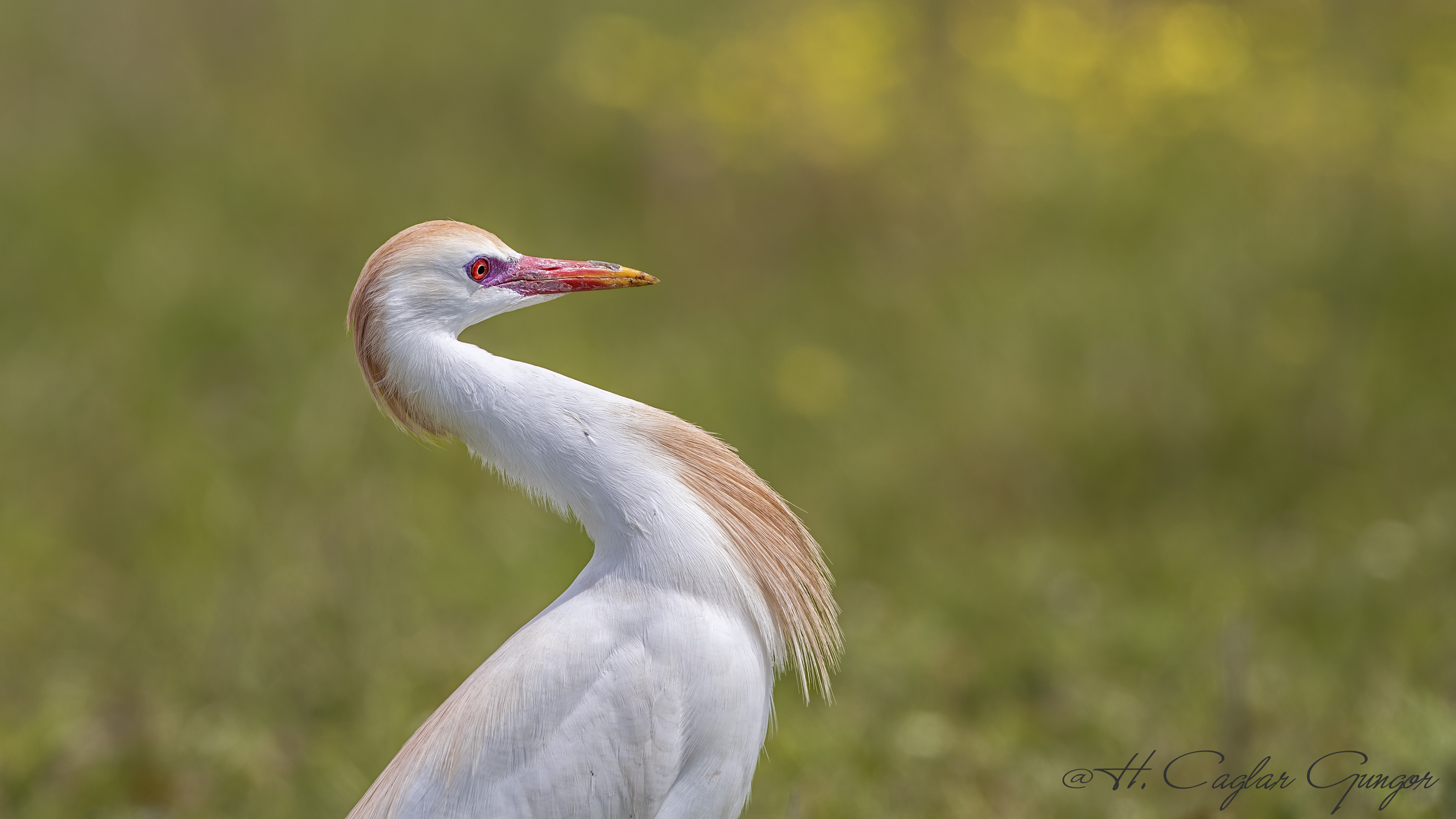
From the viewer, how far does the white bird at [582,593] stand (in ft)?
6.44

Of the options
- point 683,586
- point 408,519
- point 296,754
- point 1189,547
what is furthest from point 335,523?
point 1189,547

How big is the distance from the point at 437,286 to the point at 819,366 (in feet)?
11.7

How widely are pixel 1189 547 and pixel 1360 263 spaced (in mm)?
1721

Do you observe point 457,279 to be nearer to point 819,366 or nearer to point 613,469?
point 613,469

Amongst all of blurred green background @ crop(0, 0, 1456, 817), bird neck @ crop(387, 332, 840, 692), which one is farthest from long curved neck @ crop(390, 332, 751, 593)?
blurred green background @ crop(0, 0, 1456, 817)

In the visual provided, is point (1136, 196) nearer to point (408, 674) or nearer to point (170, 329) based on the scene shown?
point (408, 674)

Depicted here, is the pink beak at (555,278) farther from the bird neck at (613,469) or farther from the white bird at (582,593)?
the bird neck at (613,469)

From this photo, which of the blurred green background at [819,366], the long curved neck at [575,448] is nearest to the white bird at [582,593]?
the long curved neck at [575,448]

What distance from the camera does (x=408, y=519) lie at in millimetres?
4668

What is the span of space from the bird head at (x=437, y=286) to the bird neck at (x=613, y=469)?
30 mm

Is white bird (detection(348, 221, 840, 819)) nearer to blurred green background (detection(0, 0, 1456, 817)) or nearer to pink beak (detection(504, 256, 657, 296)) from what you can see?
pink beak (detection(504, 256, 657, 296))

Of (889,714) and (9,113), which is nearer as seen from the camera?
(889,714)

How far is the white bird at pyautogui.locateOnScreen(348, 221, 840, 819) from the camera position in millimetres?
1963

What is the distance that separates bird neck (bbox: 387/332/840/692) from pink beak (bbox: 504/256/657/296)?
0.14 metres
